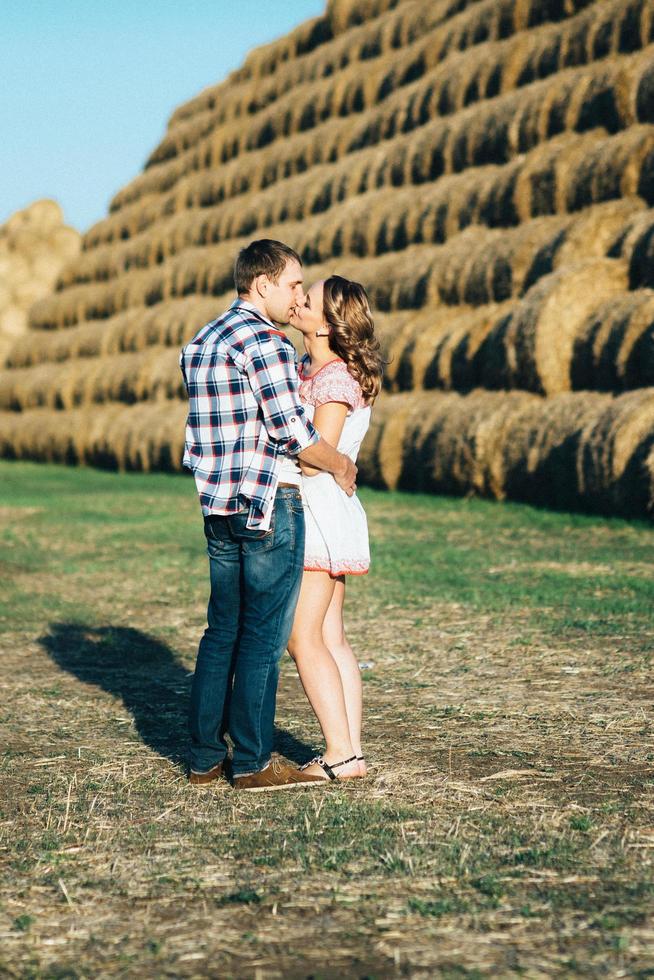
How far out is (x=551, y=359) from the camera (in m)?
14.7

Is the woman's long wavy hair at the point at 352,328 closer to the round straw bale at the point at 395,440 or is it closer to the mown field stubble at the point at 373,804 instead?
the mown field stubble at the point at 373,804

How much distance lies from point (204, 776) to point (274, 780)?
289 mm

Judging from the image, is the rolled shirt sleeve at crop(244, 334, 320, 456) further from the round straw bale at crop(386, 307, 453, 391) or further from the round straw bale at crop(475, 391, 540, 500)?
the round straw bale at crop(386, 307, 453, 391)

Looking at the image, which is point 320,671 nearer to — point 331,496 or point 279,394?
point 331,496

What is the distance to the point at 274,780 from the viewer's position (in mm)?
4977

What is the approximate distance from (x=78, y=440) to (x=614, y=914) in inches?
1026

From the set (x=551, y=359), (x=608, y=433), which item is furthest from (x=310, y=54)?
(x=608, y=433)

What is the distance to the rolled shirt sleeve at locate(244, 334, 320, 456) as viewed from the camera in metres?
4.79

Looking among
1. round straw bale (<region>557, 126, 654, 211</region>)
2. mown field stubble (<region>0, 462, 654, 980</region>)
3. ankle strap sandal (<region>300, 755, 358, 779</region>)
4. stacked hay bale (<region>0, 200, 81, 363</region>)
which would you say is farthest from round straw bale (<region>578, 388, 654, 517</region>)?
stacked hay bale (<region>0, 200, 81, 363</region>)

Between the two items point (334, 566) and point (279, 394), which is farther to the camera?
point (334, 566)

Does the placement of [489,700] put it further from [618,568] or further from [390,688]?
[618,568]

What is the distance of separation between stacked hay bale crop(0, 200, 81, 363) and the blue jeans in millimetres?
36501

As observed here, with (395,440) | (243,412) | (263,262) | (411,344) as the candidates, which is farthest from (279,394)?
(411,344)

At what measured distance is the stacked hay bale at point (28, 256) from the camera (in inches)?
1634
